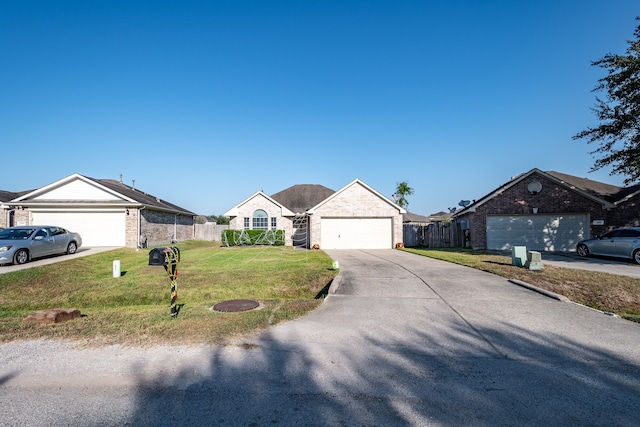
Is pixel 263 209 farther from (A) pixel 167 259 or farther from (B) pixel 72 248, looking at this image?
(A) pixel 167 259

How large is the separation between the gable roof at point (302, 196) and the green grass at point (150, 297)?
1928cm

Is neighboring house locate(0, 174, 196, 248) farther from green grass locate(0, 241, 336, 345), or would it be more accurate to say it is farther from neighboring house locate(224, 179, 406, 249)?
neighboring house locate(224, 179, 406, 249)

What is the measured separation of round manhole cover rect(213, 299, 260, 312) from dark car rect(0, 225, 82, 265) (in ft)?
36.2

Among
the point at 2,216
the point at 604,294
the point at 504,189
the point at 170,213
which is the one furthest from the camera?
the point at 170,213

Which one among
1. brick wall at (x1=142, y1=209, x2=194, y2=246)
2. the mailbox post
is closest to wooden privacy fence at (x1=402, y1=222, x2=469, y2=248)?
brick wall at (x1=142, y1=209, x2=194, y2=246)

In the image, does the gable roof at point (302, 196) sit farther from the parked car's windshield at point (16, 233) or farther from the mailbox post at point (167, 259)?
the mailbox post at point (167, 259)

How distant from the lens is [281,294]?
30.1 feet

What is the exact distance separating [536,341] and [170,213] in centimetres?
2649

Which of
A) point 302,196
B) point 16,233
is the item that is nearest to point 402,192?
point 302,196

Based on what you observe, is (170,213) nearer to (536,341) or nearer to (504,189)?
(504,189)

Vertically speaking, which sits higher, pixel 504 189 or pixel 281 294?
pixel 504 189

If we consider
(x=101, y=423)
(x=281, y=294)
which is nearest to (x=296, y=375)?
(x=101, y=423)

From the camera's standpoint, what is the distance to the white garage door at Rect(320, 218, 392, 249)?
2202 cm

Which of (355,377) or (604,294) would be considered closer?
(355,377)
